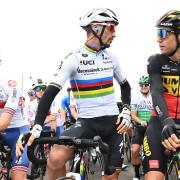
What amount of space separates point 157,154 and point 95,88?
114 cm

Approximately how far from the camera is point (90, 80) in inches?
170

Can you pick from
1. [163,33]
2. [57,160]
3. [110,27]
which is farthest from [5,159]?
[163,33]

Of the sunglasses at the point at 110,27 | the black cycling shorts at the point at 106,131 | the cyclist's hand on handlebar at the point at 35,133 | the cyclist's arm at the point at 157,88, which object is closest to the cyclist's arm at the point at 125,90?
the black cycling shorts at the point at 106,131

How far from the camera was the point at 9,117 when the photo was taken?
187 inches

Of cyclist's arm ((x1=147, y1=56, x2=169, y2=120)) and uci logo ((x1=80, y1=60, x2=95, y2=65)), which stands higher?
uci logo ((x1=80, y1=60, x2=95, y2=65))

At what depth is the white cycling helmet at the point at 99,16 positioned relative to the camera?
169 inches

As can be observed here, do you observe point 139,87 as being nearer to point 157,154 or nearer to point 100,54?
point 100,54

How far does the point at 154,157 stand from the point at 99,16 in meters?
1.74

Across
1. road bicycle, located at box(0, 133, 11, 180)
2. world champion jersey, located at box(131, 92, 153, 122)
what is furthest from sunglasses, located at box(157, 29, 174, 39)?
world champion jersey, located at box(131, 92, 153, 122)

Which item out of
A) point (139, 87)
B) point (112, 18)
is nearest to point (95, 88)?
point (112, 18)

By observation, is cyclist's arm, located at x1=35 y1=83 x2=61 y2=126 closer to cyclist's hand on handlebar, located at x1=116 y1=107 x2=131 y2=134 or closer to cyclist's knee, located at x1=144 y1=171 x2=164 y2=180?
cyclist's hand on handlebar, located at x1=116 y1=107 x2=131 y2=134

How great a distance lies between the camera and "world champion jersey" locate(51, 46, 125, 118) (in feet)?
13.9

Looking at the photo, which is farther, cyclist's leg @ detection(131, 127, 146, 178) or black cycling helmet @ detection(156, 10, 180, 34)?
cyclist's leg @ detection(131, 127, 146, 178)

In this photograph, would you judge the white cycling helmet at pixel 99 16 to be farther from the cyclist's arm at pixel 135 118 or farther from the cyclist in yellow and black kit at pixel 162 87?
the cyclist's arm at pixel 135 118
